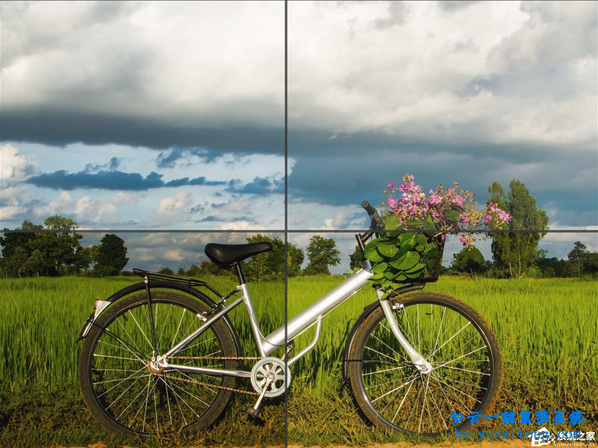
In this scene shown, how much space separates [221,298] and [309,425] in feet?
3.30

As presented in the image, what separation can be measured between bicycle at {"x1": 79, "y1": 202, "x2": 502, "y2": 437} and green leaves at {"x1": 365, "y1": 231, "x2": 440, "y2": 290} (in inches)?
2.6

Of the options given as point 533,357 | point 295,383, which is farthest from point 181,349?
point 533,357

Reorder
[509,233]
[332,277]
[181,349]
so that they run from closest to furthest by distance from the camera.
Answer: [181,349], [332,277], [509,233]

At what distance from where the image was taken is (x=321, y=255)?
341 cm

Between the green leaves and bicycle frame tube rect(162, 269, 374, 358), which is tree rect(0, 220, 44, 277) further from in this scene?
the green leaves

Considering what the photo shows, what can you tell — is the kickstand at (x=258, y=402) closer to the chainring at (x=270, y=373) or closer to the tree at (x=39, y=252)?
the chainring at (x=270, y=373)

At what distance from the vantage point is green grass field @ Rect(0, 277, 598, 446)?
3277 millimetres

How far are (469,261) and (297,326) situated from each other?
125 cm

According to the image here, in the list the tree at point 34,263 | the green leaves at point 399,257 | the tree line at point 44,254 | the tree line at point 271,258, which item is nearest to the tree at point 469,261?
the tree line at point 271,258

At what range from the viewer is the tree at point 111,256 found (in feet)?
11.7

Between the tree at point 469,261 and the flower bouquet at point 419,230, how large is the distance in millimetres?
58

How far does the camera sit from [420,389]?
319 centimetres

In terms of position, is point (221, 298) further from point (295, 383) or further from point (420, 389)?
point (420, 389)

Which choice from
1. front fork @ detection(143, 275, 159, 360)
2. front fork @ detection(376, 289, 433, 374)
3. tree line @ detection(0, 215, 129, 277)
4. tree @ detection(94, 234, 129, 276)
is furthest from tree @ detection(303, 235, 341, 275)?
tree line @ detection(0, 215, 129, 277)
